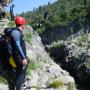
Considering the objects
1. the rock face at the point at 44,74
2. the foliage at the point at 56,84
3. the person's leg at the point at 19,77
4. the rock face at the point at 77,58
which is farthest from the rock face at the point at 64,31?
the person's leg at the point at 19,77

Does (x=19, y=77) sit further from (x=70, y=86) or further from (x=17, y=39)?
(x=70, y=86)

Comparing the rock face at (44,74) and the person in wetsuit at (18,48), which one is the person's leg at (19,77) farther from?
the rock face at (44,74)

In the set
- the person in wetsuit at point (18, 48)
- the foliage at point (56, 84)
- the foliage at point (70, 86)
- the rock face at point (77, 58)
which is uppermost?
the person in wetsuit at point (18, 48)

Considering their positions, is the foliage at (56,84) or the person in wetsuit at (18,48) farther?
the foliage at (56,84)

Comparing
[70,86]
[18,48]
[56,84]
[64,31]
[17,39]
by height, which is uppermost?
[17,39]

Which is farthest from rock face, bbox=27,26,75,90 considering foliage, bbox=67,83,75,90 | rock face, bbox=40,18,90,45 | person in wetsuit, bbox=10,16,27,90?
rock face, bbox=40,18,90,45

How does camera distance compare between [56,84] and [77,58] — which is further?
[77,58]

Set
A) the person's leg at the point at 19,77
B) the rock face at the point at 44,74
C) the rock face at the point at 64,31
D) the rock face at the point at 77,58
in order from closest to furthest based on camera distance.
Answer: the person's leg at the point at 19,77 → the rock face at the point at 44,74 → the rock face at the point at 77,58 → the rock face at the point at 64,31

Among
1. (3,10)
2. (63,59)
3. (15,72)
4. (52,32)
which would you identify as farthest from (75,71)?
(52,32)

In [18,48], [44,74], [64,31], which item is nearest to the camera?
[18,48]

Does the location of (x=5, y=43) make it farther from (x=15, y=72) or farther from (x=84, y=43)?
(x=84, y=43)

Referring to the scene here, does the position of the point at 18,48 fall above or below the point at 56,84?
above

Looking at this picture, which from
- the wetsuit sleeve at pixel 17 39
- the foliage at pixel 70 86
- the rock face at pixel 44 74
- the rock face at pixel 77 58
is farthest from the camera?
the rock face at pixel 77 58

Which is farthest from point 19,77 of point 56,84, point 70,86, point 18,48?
point 70,86
